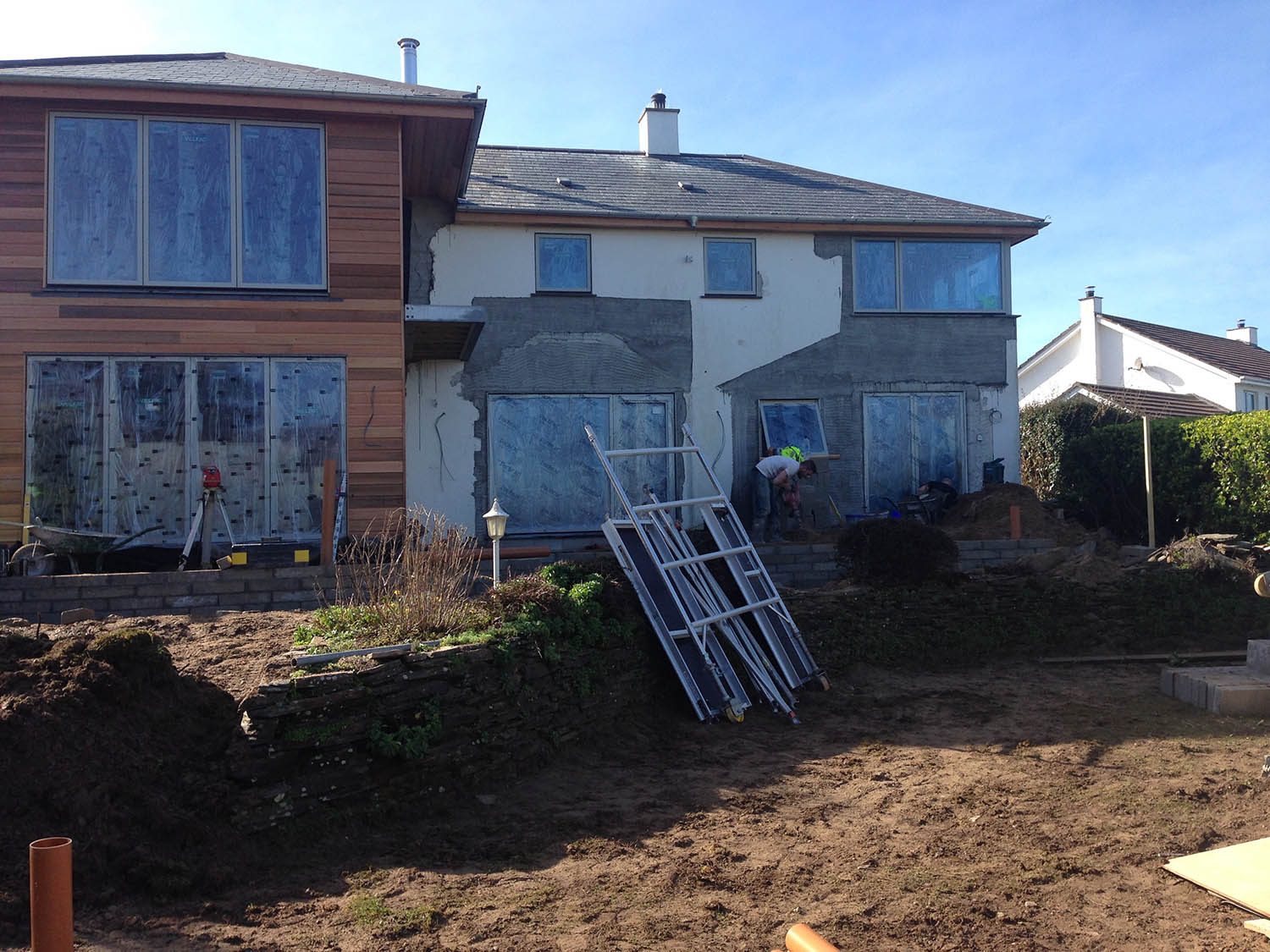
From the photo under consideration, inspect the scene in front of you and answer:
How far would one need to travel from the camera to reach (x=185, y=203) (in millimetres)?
11398

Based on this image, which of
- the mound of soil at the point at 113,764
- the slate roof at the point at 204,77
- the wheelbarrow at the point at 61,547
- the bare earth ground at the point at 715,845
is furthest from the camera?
the slate roof at the point at 204,77

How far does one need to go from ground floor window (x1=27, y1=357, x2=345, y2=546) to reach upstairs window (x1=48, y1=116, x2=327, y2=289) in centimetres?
100

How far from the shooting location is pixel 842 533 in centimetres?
1159

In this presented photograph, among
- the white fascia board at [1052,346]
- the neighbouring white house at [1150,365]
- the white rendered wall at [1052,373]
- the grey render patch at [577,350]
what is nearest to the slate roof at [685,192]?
the grey render patch at [577,350]

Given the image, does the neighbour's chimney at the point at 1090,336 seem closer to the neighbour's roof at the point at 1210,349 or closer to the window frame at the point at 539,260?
the neighbour's roof at the point at 1210,349

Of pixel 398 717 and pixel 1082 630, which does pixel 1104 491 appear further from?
pixel 398 717

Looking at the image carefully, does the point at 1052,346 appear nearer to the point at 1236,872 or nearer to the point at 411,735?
the point at 1236,872

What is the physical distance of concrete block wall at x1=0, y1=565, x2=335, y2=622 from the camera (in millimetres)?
8883

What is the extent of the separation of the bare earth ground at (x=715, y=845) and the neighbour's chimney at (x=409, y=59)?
11.5 metres

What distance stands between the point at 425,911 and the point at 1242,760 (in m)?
5.71

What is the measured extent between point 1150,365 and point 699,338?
20.3m

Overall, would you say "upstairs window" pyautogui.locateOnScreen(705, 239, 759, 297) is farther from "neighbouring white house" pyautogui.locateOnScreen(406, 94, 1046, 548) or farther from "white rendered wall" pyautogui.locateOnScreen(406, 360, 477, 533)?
"white rendered wall" pyautogui.locateOnScreen(406, 360, 477, 533)

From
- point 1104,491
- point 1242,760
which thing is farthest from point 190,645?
point 1104,491

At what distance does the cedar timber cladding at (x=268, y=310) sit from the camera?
11.0 meters
